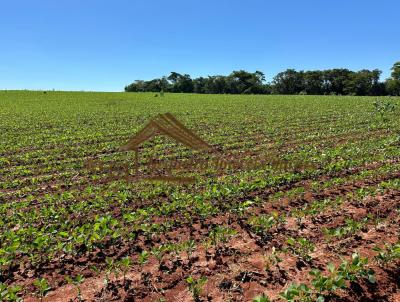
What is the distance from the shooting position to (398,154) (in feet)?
45.9

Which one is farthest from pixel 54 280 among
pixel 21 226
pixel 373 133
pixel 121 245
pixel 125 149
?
pixel 373 133

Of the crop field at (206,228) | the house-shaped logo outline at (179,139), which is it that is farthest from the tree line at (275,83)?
the crop field at (206,228)

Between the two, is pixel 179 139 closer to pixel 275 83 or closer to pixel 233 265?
pixel 233 265

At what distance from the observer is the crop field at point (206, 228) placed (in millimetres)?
5578

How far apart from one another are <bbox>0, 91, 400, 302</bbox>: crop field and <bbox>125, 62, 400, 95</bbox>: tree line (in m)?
113

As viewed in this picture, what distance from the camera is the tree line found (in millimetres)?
121900

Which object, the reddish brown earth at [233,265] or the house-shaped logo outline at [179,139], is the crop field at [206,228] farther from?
the house-shaped logo outline at [179,139]

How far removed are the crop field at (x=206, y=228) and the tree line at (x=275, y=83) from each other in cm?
11329

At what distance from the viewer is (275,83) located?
136 metres

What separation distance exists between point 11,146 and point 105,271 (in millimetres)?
15864

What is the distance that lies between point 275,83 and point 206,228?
13388cm

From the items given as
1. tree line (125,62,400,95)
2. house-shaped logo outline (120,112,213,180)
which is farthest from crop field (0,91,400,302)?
tree line (125,62,400,95)

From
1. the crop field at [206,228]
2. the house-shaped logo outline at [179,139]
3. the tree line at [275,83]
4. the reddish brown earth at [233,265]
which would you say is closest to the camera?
the reddish brown earth at [233,265]

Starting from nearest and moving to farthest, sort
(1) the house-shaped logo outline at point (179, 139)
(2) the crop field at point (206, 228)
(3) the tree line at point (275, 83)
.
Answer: (2) the crop field at point (206, 228)
(1) the house-shaped logo outline at point (179, 139)
(3) the tree line at point (275, 83)
